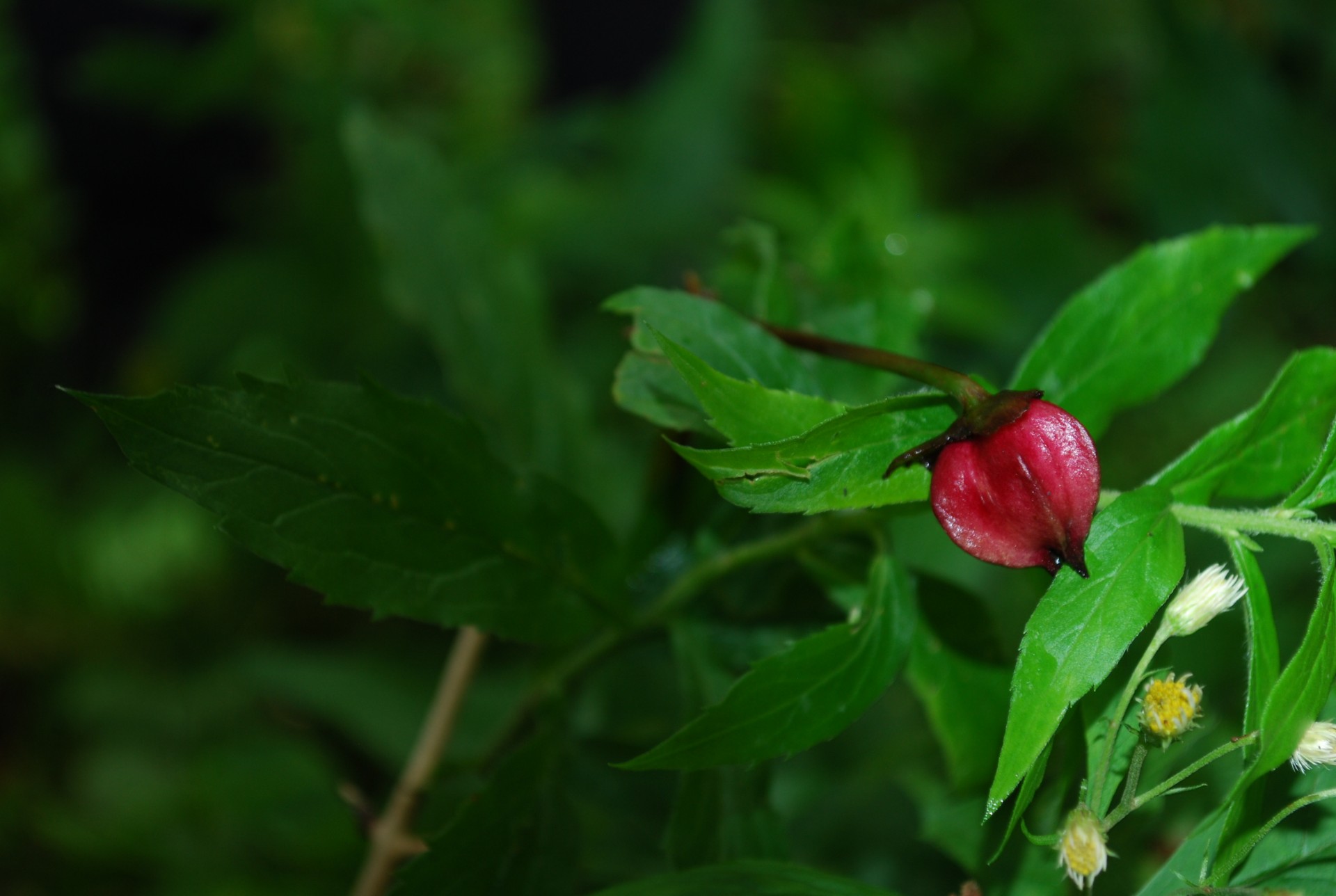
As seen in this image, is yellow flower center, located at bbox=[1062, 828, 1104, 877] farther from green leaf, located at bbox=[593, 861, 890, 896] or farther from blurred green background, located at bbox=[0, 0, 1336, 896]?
blurred green background, located at bbox=[0, 0, 1336, 896]

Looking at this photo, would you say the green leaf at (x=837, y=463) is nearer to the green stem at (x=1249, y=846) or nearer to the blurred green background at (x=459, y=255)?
the green stem at (x=1249, y=846)

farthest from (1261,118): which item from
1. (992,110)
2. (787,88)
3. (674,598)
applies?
(674,598)

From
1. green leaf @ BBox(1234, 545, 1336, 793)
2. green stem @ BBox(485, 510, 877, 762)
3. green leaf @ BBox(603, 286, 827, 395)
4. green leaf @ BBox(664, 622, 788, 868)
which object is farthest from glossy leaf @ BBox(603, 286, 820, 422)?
green leaf @ BBox(1234, 545, 1336, 793)

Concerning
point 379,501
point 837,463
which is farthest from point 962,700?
point 379,501

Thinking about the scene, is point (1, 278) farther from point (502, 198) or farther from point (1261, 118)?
point (1261, 118)

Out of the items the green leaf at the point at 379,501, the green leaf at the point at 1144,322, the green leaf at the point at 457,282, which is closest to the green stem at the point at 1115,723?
the green leaf at the point at 1144,322
